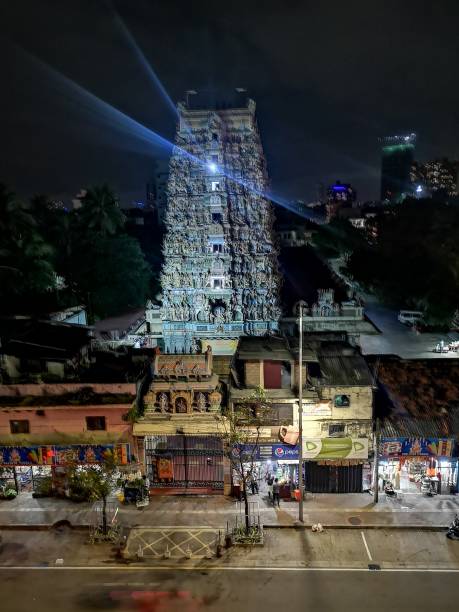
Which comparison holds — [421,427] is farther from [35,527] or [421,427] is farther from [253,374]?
[35,527]

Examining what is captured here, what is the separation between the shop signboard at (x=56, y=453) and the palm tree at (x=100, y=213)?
42217 mm

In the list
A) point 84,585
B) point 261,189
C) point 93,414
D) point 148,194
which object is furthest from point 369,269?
point 148,194

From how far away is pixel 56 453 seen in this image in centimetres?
2491

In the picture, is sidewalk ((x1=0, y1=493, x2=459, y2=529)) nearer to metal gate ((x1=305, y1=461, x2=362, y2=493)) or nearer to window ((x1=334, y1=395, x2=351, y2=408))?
metal gate ((x1=305, y1=461, x2=362, y2=493))

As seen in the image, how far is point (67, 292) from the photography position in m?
55.5

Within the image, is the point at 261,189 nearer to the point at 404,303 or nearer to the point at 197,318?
the point at 197,318

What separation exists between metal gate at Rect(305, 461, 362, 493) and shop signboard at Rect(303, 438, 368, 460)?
937 millimetres

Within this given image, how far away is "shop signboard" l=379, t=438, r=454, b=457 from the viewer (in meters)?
23.8

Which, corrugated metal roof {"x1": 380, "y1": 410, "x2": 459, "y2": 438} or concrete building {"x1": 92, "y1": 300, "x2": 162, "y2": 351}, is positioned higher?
concrete building {"x1": 92, "y1": 300, "x2": 162, "y2": 351}

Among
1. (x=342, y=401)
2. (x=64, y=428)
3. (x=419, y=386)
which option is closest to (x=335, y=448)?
(x=342, y=401)

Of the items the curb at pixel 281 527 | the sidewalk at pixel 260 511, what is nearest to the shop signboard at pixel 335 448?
the sidewalk at pixel 260 511

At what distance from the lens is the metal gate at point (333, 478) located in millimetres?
24922

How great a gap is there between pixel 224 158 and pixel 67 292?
26.6 metres

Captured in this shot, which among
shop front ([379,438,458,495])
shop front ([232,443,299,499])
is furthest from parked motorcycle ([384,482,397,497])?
shop front ([232,443,299,499])
